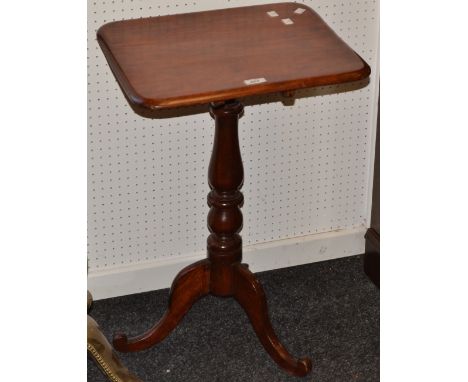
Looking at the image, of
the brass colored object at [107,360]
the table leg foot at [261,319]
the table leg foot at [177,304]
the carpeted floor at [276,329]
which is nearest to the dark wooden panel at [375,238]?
the carpeted floor at [276,329]

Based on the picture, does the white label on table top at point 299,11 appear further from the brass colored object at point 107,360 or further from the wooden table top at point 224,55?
the brass colored object at point 107,360

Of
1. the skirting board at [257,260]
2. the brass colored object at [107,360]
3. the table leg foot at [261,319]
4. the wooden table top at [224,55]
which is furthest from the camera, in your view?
the skirting board at [257,260]

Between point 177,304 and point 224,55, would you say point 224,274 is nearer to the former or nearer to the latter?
point 177,304

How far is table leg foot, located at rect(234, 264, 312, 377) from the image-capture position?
2496mm

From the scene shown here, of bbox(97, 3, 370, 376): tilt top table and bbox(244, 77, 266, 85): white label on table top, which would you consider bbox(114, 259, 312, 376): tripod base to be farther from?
bbox(244, 77, 266, 85): white label on table top

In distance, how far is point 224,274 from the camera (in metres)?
2.54

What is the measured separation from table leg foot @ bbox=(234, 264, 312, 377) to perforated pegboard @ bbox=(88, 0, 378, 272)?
15.9 inches

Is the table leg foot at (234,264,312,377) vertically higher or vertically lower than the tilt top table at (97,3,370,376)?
lower

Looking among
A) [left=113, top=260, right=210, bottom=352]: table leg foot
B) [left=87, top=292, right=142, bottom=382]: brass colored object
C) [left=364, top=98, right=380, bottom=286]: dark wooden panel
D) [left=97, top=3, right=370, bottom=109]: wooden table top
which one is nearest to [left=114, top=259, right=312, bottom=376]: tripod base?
[left=113, top=260, right=210, bottom=352]: table leg foot

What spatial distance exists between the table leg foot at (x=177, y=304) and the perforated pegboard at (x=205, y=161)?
0.31m

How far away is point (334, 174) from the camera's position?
2957 mm

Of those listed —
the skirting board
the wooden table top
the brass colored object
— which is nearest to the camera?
the wooden table top

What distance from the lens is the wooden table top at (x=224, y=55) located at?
1930 millimetres
